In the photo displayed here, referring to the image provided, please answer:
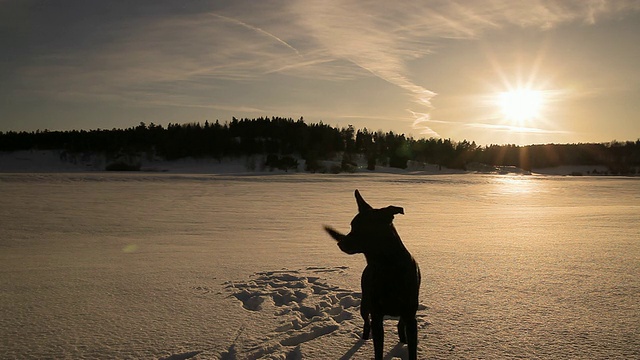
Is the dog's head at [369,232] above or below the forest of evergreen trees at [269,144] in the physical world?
below

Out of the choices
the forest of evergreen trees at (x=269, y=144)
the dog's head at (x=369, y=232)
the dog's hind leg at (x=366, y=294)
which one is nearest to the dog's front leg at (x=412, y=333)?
the dog's hind leg at (x=366, y=294)

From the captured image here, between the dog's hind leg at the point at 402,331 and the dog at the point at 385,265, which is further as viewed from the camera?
the dog's hind leg at the point at 402,331

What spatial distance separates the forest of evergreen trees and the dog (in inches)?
2017

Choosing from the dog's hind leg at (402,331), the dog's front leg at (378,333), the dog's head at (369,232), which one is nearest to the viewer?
the dog's head at (369,232)

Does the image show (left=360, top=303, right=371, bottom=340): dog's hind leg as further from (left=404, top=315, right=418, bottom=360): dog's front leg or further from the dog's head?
the dog's head

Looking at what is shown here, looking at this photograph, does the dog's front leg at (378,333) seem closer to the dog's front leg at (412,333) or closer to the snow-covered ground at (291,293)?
the dog's front leg at (412,333)

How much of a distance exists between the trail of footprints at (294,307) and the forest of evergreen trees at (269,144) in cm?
4853

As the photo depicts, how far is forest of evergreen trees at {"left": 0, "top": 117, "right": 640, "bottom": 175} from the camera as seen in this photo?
63.7 metres

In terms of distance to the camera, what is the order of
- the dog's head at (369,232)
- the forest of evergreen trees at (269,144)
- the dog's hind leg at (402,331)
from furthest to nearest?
the forest of evergreen trees at (269,144) → the dog's hind leg at (402,331) → the dog's head at (369,232)

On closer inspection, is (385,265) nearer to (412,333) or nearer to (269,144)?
(412,333)

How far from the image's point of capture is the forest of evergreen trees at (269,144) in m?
63.7

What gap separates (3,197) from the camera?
18.3 metres

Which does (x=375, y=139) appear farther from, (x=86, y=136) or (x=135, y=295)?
(x=135, y=295)

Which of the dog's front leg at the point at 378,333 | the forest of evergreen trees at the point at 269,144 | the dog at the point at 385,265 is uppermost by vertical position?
the forest of evergreen trees at the point at 269,144
